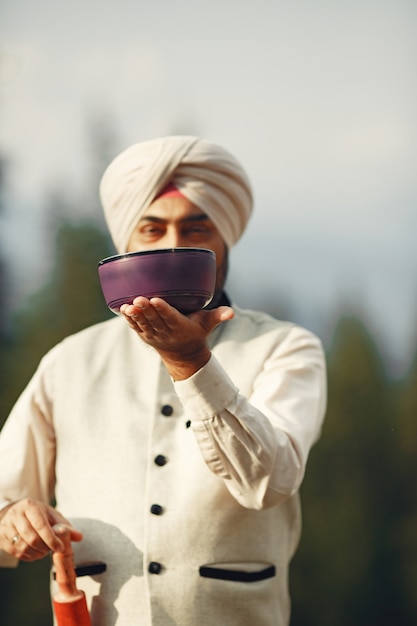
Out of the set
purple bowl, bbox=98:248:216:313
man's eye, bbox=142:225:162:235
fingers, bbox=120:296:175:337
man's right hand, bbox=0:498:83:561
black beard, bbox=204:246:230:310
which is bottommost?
man's right hand, bbox=0:498:83:561

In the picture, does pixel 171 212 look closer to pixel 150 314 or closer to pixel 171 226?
pixel 171 226

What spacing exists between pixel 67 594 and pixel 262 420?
1.83 ft

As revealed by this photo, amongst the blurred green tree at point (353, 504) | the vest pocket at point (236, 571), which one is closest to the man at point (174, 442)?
the vest pocket at point (236, 571)

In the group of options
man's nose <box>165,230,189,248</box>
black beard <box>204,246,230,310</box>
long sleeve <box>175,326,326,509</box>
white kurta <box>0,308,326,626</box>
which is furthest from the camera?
black beard <box>204,246,230,310</box>

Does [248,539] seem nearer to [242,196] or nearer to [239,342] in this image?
[239,342]

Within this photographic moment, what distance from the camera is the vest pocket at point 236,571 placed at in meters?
1.69

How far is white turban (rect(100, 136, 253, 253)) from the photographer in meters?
1.95

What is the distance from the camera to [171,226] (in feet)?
6.29

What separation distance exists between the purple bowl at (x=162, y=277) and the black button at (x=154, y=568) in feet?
1.99

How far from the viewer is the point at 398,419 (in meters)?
6.21

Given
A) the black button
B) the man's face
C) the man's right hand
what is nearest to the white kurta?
the black button

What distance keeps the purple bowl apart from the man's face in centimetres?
51

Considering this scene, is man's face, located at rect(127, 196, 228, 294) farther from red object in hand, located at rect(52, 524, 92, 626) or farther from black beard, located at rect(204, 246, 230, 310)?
red object in hand, located at rect(52, 524, 92, 626)

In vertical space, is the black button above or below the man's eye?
below
